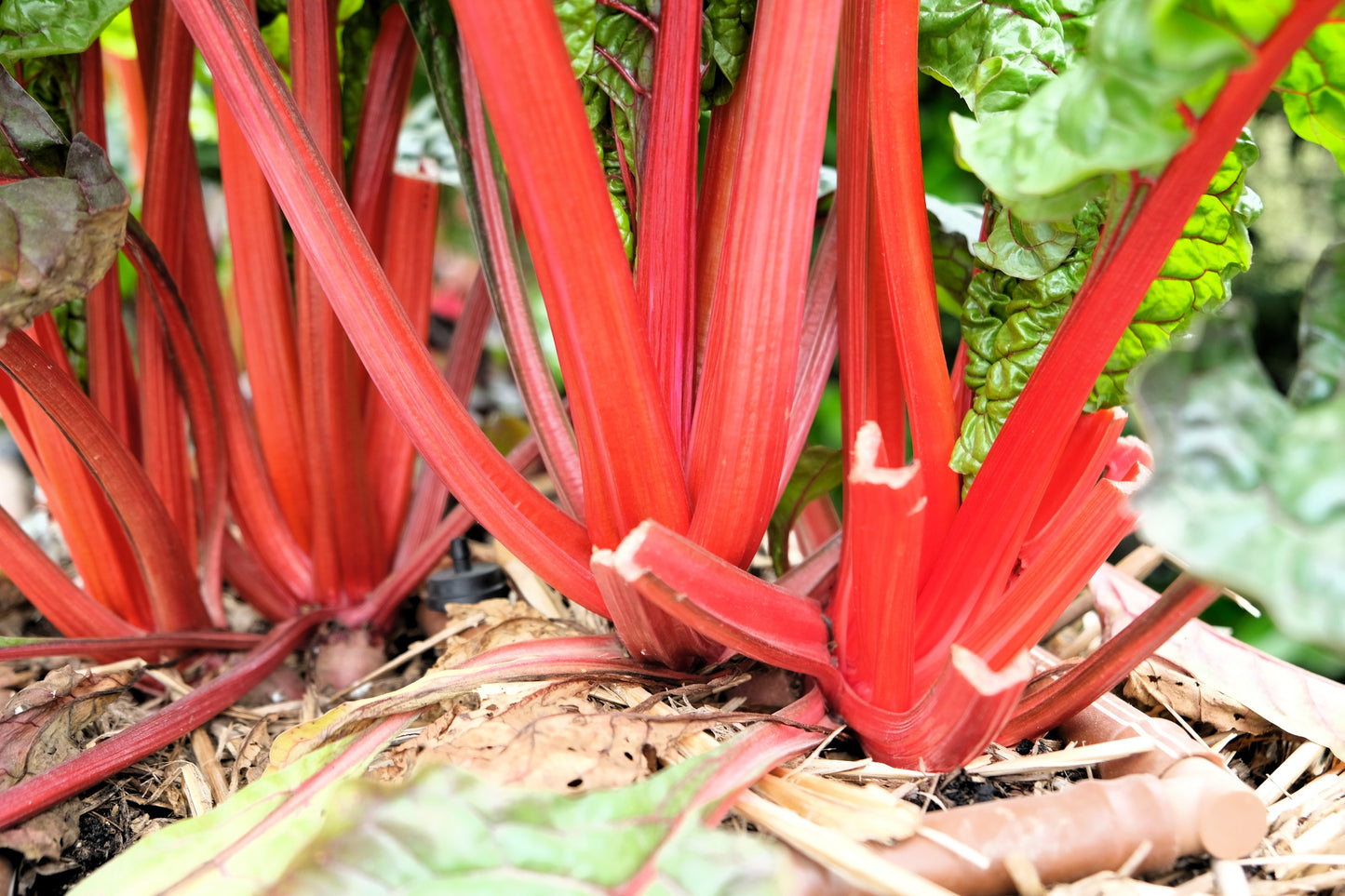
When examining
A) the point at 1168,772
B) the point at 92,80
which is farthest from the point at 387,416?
the point at 1168,772

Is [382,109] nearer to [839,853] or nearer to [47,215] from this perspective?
[47,215]

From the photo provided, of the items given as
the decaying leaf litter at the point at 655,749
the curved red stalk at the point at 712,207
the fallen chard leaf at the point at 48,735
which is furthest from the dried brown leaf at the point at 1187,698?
the fallen chard leaf at the point at 48,735

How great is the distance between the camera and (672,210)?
746mm

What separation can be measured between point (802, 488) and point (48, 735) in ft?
2.34

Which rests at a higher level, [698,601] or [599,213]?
[599,213]

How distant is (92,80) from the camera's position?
922 mm

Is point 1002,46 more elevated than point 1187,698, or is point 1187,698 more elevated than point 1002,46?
point 1002,46

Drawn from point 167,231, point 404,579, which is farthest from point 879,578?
point 167,231

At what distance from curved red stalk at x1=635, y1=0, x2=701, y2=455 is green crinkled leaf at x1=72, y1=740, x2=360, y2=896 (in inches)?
14.6

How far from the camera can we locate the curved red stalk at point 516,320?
0.85m

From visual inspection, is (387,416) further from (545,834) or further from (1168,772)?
(1168,772)

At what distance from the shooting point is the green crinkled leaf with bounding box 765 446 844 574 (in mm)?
971

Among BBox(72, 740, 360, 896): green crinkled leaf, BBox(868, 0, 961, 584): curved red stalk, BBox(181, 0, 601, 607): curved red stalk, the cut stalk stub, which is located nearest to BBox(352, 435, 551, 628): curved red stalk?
the cut stalk stub

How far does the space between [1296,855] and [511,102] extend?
73 cm
